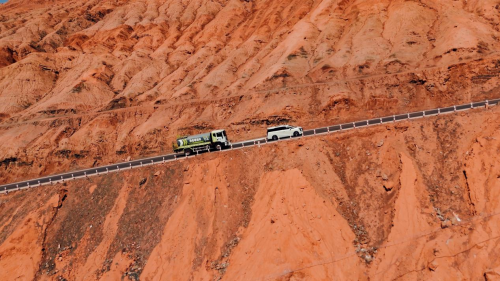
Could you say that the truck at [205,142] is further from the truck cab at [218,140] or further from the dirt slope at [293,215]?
the dirt slope at [293,215]

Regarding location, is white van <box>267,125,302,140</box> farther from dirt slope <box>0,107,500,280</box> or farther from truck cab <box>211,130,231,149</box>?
truck cab <box>211,130,231,149</box>

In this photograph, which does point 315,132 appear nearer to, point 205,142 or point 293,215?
point 293,215

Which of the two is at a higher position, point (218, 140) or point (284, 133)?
point (284, 133)

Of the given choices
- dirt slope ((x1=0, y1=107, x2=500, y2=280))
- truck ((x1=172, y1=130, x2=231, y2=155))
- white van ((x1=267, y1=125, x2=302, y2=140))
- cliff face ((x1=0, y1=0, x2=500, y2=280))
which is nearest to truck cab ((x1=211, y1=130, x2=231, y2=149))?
truck ((x1=172, y1=130, x2=231, y2=155))

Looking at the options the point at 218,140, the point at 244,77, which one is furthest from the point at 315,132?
the point at 244,77

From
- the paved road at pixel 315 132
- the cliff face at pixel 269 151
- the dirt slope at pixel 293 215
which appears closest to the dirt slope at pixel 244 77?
the cliff face at pixel 269 151
